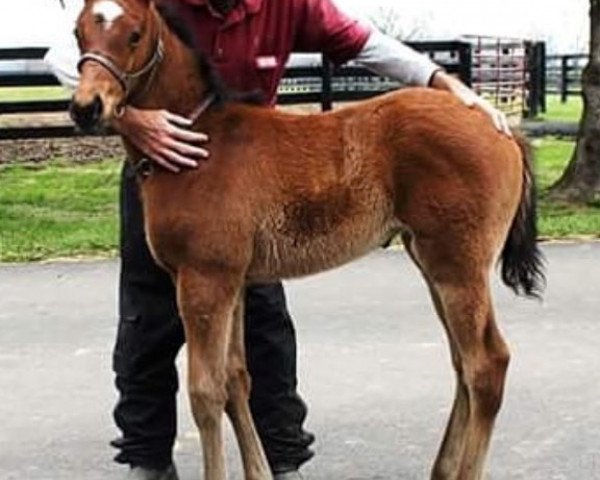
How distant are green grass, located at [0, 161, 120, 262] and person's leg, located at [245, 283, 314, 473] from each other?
4751 mm

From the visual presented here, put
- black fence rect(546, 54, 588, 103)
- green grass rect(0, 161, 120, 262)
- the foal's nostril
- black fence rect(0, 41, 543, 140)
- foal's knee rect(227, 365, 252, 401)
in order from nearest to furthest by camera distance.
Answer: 1. the foal's nostril
2. foal's knee rect(227, 365, 252, 401)
3. green grass rect(0, 161, 120, 262)
4. black fence rect(0, 41, 543, 140)
5. black fence rect(546, 54, 588, 103)

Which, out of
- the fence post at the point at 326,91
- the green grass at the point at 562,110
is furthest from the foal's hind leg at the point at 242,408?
the green grass at the point at 562,110

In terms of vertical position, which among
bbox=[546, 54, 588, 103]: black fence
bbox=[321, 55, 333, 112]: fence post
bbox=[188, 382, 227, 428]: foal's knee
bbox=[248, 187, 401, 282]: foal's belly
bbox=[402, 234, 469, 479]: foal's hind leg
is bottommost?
bbox=[546, 54, 588, 103]: black fence

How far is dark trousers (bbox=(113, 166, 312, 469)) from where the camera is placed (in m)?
4.58

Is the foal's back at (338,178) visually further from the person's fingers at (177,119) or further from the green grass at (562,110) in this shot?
the green grass at (562,110)

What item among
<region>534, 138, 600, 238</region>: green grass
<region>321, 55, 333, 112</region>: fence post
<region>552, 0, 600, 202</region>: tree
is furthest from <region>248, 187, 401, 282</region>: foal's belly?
<region>321, 55, 333, 112</region>: fence post

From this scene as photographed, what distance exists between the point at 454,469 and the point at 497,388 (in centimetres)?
46

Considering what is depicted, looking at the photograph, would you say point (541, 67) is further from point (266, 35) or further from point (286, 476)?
point (266, 35)

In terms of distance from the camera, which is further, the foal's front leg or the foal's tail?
the foal's tail

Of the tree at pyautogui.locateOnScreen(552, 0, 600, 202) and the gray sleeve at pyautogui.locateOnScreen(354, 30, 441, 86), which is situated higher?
the gray sleeve at pyautogui.locateOnScreen(354, 30, 441, 86)

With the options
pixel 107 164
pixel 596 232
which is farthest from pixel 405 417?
pixel 107 164

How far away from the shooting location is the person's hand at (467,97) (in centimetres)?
416

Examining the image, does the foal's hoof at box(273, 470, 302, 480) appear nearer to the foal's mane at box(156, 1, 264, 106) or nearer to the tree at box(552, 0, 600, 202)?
the foal's mane at box(156, 1, 264, 106)

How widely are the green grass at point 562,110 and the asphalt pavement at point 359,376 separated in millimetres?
14538
